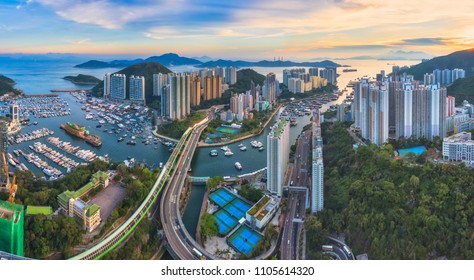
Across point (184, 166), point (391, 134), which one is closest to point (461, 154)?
point (391, 134)

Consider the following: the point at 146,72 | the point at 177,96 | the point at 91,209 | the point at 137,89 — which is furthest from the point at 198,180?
the point at 146,72

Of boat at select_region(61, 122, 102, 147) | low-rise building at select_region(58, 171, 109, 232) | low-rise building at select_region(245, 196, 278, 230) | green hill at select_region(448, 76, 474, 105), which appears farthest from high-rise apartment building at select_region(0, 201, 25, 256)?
green hill at select_region(448, 76, 474, 105)

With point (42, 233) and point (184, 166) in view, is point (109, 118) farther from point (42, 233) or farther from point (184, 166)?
point (42, 233)

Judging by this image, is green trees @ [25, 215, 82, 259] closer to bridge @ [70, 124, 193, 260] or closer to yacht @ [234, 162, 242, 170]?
bridge @ [70, 124, 193, 260]

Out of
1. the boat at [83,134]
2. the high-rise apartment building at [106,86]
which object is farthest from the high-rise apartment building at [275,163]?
the high-rise apartment building at [106,86]

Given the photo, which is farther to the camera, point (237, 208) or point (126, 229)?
point (237, 208)

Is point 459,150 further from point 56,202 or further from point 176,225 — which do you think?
point 56,202
